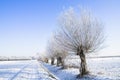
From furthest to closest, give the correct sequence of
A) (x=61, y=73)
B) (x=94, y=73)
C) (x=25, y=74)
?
(x=61, y=73) < (x=25, y=74) < (x=94, y=73)

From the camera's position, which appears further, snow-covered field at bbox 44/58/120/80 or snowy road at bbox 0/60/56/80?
snowy road at bbox 0/60/56/80

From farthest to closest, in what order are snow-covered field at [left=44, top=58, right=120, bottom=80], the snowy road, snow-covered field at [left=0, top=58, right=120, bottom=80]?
1. the snowy road
2. snow-covered field at [left=0, top=58, right=120, bottom=80]
3. snow-covered field at [left=44, top=58, right=120, bottom=80]

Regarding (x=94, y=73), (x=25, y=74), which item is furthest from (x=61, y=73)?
(x=94, y=73)

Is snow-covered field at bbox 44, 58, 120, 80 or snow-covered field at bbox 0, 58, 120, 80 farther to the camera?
snow-covered field at bbox 0, 58, 120, 80

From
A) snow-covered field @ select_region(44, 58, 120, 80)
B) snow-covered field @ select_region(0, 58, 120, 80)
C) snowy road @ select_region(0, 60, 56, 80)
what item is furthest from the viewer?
snowy road @ select_region(0, 60, 56, 80)

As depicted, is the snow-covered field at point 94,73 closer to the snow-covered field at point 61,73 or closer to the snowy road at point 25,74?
the snow-covered field at point 61,73

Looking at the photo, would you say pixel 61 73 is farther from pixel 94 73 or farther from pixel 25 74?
pixel 94 73

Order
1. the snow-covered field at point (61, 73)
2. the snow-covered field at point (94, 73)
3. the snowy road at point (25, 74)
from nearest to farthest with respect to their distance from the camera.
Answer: the snow-covered field at point (94, 73) → the snow-covered field at point (61, 73) → the snowy road at point (25, 74)

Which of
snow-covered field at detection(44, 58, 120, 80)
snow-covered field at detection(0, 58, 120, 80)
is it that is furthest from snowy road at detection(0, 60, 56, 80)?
snow-covered field at detection(44, 58, 120, 80)

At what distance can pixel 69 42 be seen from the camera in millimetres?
23453

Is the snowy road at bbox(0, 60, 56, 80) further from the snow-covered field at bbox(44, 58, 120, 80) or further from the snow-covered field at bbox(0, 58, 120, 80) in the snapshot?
the snow-covered field at bbox(44, 58, 120, 80)

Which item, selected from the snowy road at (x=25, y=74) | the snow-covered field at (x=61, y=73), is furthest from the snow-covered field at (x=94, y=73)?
the snowy road at (x=25, y=74)

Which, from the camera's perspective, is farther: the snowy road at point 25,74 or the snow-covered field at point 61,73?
the snowy road at point 25,74

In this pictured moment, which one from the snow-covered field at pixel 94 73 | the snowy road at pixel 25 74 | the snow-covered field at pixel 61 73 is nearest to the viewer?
the snow-covered field at pixel 94 73
